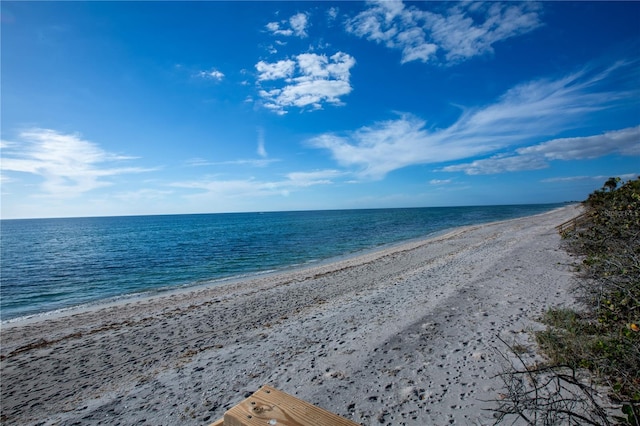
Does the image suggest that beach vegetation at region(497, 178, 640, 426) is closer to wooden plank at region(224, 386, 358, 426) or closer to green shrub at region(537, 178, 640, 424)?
green shrub at region(537, 178, 640, 424)

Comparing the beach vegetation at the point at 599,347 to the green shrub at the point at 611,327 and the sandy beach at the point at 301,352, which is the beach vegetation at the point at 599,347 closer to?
the green shrub at the point at 611,327

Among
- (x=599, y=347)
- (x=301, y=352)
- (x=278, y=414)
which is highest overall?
(x=278, y=414)

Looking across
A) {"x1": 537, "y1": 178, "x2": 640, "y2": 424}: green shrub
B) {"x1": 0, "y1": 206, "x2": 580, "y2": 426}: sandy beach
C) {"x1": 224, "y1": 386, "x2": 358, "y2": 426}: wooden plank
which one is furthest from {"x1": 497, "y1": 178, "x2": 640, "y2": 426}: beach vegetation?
{"x1": 224, "y1": 386, "x2": 358, "y2": 426}: wooden plank

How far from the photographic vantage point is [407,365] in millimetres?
5703

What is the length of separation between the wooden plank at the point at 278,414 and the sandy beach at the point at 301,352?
7.52 feet

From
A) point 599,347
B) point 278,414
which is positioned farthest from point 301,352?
point 278,414

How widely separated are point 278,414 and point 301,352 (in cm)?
565

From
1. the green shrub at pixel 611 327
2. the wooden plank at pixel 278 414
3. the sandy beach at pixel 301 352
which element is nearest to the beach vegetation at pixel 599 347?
the green shrub at pixel 611 327

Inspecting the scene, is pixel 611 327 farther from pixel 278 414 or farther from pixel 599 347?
pixel 278 414

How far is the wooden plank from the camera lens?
1606mm

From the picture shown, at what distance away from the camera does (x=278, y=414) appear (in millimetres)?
1688

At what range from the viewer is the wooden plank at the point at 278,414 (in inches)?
63.2

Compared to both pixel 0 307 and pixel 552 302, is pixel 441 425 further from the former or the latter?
pixel 0 307

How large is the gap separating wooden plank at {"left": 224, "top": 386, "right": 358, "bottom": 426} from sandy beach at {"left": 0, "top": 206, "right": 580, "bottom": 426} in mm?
2292
